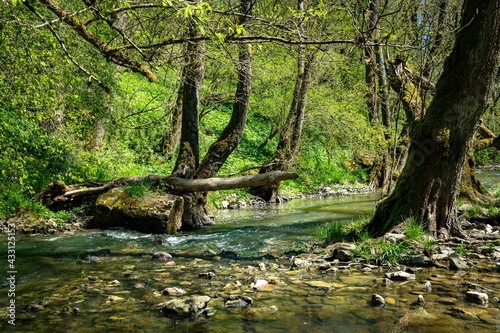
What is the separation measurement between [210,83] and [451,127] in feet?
35.4

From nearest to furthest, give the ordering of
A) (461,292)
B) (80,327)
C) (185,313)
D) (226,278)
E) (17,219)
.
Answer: (80,327) → (185,313) → (461,292) → (226,278) → (17,219)

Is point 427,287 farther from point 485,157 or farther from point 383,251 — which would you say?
point 485,157

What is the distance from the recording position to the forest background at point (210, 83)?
5477 millimetres

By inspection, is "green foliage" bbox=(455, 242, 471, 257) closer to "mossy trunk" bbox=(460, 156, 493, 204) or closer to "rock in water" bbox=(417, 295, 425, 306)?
"rock in water" bbox=(417, 295, 425, 306)

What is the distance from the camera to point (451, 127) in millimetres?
6371

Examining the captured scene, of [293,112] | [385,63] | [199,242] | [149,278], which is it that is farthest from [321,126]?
[149,278]

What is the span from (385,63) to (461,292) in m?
6.03

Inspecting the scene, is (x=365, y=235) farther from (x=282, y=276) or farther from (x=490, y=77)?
(x=490, y=77)

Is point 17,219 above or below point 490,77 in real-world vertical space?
below

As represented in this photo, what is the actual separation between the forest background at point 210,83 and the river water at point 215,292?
5.07ft

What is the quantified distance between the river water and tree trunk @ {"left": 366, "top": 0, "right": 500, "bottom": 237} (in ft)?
4.45

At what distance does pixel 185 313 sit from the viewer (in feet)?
12.8

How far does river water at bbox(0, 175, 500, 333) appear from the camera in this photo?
3.62 m

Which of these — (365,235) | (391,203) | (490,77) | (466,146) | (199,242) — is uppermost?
(490,77)
